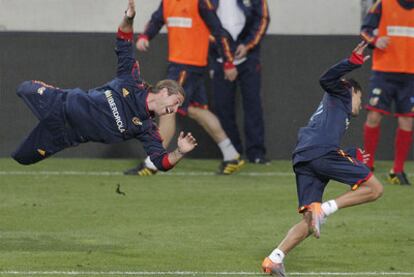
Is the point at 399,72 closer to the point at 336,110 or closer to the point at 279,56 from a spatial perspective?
the point at 279,56

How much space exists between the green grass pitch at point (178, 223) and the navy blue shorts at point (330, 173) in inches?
24.9

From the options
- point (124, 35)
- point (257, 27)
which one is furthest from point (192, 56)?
point (124, 35)

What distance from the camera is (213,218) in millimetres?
12406

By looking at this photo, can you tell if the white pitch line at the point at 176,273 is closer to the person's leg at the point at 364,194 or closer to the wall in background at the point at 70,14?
the person's leg at the point at 364,194

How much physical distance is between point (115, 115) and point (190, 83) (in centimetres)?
459

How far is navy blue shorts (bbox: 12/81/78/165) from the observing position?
10617mm

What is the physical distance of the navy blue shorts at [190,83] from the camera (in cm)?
1495

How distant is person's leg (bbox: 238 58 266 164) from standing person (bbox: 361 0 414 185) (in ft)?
5.71

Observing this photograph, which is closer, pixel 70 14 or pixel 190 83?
pixel 190 83

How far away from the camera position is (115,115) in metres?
10.5

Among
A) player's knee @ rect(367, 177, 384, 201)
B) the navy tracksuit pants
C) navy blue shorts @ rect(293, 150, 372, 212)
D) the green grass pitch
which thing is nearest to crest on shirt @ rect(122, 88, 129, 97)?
the green grass pitch

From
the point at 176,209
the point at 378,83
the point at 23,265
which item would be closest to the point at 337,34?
the point at 378,83

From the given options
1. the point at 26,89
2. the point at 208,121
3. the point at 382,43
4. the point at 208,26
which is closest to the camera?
the point at 26,89

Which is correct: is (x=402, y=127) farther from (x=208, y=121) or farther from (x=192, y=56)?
(x=192, y=56)
